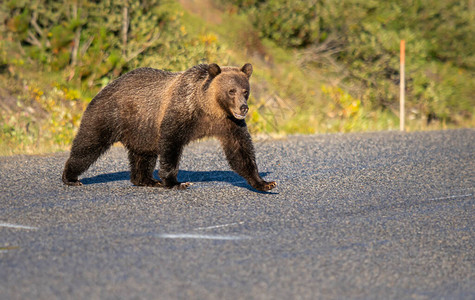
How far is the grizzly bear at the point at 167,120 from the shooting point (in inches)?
275

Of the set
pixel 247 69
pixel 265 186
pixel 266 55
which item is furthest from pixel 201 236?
pixel 266 55

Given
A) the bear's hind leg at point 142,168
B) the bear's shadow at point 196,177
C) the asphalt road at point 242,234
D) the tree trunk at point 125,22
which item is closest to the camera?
the asphalt road at point 242,234

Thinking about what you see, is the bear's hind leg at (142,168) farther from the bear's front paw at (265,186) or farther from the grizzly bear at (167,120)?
the bear's front paw at (265,186)

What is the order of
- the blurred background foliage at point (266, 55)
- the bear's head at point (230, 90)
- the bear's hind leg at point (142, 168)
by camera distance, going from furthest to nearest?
the blurred background foliage at point (266, 55), the bear's hind leg at point (142, 168), the bear's head at point (230, 90)

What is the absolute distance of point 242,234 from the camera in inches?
203

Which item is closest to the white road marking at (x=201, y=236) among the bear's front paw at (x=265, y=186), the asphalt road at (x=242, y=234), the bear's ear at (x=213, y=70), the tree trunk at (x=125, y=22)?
the asphalt road at (x=242, y=234)

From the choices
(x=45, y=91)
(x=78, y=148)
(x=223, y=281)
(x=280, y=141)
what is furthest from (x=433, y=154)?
(x=45, y=91)

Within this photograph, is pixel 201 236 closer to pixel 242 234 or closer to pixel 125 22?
pixel 242 234

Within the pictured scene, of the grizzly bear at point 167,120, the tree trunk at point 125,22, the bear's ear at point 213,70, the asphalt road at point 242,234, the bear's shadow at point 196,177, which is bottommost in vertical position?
the bear's shadow at point 196,177

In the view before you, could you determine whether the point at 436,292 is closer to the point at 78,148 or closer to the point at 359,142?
the point at 78,148

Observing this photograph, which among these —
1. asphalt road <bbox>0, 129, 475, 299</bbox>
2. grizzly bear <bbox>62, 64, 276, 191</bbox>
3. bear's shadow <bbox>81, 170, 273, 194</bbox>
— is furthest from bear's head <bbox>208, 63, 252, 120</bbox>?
bear's shadow <bbox>81, 170, 273, 194</bbox>

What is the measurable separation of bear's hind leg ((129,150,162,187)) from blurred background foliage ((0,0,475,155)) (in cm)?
359

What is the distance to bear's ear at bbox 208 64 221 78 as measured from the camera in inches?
275

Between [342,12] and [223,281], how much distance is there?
62.1 feet
